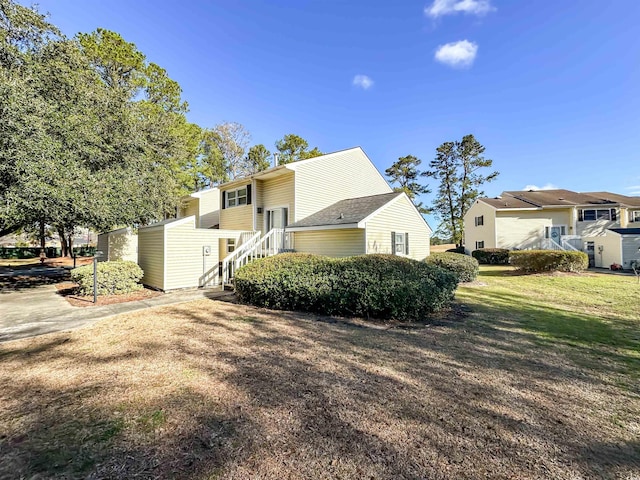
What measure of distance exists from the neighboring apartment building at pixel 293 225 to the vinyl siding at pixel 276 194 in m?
0.05

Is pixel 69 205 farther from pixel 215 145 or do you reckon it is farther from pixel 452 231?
pixel 452 231

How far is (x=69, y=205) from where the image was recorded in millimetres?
9172

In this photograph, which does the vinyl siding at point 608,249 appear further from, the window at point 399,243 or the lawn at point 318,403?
the lawn at point 318,403

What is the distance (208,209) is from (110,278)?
11321 millimetres

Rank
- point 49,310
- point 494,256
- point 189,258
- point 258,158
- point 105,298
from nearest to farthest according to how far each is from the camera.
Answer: point 49,310, point 105,298, point 189,258, point 494,256, point 258,158

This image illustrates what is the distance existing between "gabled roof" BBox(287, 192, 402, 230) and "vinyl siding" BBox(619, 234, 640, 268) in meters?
16.4

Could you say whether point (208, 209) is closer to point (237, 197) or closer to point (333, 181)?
point (237, 197)

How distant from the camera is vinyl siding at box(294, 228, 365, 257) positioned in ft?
38.4

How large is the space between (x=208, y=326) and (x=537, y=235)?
2829 cm

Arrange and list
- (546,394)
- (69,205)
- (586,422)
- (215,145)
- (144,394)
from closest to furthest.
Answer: (586,422) < (144,394) < (546,394) < (69,205) < (215,145)


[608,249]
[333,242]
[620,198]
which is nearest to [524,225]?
[608,249]

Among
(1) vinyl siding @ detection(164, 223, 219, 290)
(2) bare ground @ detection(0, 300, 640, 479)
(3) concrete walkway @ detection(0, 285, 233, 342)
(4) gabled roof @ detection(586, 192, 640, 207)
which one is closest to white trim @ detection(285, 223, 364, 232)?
(1) vinyl siding @ detection(164, 223, 219, 290)

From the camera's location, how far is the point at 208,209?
2062 centimetres

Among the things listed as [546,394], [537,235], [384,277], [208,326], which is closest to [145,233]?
[208,326]
